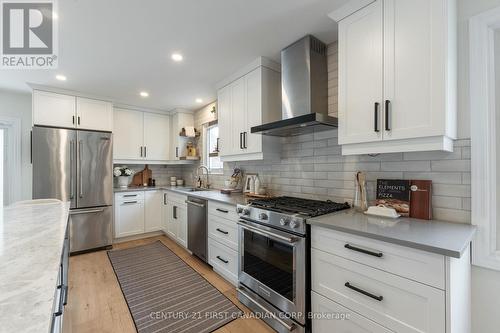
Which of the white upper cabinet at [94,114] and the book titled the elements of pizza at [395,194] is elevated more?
the white upper cabinet at [94,114]

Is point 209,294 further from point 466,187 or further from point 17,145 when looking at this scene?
point 17,145

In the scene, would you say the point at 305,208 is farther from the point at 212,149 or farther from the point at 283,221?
the point at 212,149

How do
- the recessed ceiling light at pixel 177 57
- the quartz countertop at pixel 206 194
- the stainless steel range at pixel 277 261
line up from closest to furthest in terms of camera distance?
the stainless steel range at pixel 277 261 < the recessed ceiling light at pixel 177 57 < the quartz countertop at pixel 206 194

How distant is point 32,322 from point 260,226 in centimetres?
156

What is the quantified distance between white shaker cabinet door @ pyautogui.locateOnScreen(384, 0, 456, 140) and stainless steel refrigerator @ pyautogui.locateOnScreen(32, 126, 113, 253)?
3867mm

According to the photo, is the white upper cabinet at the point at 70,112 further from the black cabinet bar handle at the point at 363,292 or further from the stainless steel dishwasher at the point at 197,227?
the black cabinet bar handle at the point at 363,292

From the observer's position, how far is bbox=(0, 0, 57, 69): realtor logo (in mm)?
1679

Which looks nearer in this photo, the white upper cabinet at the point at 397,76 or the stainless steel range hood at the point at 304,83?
the white upper cabinet at the point at 397,76

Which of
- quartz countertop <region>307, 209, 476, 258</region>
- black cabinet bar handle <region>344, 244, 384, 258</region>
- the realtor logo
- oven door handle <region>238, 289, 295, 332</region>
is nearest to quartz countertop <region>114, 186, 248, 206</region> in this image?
oven door handle <region>238, 289, 295, 332</region>

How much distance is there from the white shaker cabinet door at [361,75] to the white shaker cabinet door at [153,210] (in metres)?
3.54

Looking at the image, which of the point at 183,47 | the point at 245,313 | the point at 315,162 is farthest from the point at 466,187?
the point at 183,47

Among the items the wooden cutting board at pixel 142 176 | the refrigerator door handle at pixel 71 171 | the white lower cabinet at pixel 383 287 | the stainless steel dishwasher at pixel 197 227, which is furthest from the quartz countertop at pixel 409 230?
the wooden cutting board at pixel 142 176

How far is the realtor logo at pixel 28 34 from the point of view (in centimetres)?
168

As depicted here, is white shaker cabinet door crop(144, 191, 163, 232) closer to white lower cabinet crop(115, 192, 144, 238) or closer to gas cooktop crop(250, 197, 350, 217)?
white lower cabinet crop(115, 192, 144, 238)
